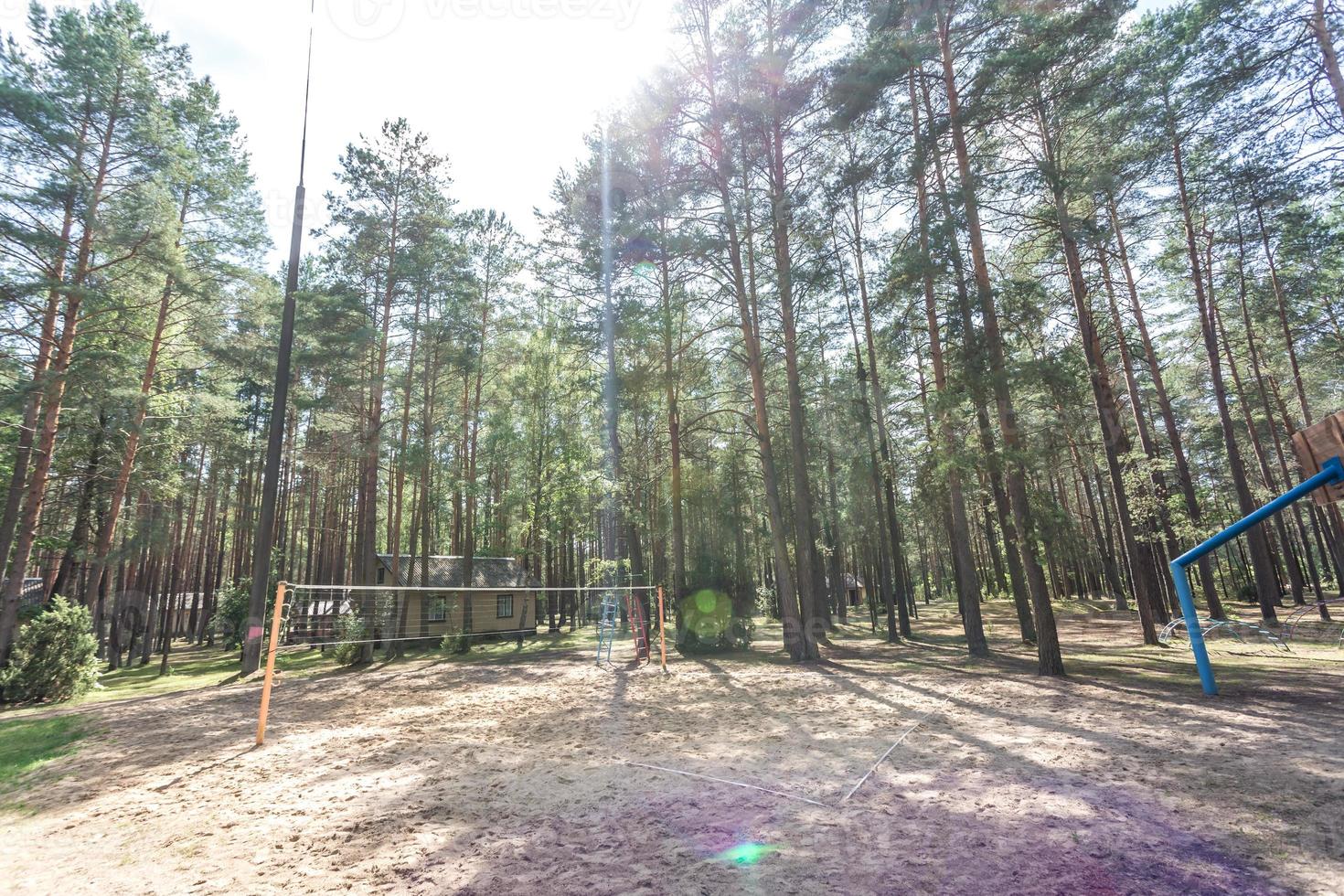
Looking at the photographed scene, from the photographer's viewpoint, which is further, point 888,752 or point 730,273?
point 730,273

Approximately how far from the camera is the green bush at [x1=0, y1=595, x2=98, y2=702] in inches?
397

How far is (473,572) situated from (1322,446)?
26.4 meters

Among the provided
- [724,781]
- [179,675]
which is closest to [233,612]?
[179,675]

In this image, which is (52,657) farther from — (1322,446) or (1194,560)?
(1194,560)

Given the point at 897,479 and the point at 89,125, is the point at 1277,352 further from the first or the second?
the point at 89,125

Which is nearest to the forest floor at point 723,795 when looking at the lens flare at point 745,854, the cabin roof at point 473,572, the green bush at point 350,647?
the lens flare at point 745,854

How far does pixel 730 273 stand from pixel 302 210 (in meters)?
9.12

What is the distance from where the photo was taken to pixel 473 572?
25766 millimetres

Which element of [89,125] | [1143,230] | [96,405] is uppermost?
[89,125]

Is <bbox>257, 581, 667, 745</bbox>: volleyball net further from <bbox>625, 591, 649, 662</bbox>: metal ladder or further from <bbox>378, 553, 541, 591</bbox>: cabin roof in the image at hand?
<bbox>378, 553, 541, 591</bbox>: cabin roof

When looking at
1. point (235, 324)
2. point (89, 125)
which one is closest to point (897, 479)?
point (235, 324)

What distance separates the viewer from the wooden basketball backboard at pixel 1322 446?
461 centimetres

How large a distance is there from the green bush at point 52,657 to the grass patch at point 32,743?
2.99m

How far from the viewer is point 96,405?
39.9ft
